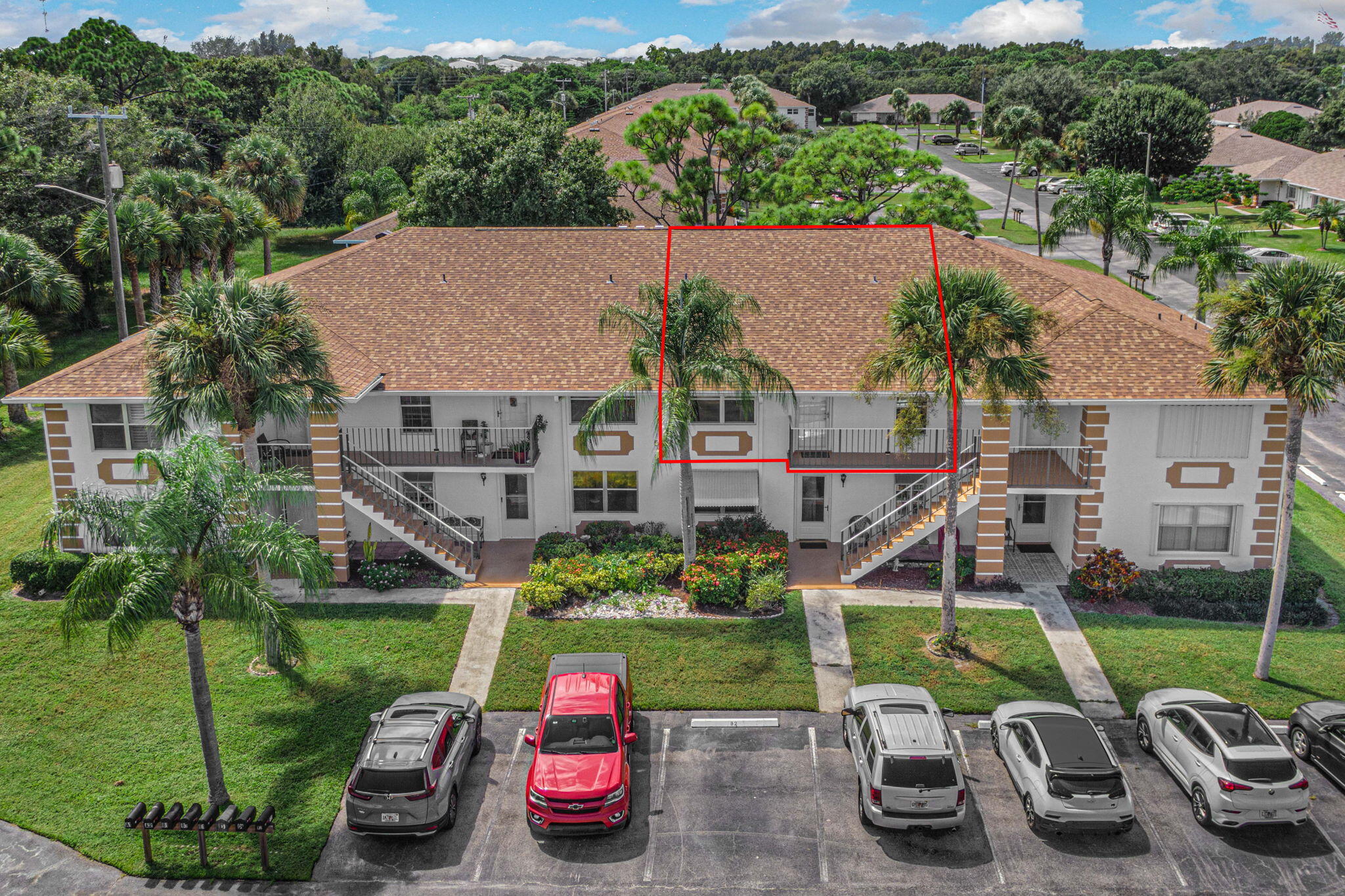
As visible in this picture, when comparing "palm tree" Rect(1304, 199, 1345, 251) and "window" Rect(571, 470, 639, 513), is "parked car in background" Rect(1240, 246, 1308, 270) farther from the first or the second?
"window" Rect(571, 470, 639, 513)

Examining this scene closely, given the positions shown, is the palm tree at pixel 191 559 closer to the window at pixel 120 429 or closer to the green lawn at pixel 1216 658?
the window at pixel 120 429

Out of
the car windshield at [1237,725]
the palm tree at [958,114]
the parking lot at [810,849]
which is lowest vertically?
the parking lot at [810,849]

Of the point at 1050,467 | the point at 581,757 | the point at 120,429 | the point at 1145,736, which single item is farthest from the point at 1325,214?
the point at 120,429

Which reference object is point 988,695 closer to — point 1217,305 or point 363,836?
point 1217,305

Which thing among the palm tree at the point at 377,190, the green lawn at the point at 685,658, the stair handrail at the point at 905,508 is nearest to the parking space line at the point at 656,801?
the green lawn at the point at 685,658

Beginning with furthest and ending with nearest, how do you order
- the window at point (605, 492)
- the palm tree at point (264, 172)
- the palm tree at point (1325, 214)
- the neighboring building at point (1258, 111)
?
the neighboring building at point (1258, 111) → the palm tree at point (1325, 214) → the palm tree at point (264, 172) → the window at point (605, 492)

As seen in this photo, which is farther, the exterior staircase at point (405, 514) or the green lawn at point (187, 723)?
the exterior staircase at point (405, 514)

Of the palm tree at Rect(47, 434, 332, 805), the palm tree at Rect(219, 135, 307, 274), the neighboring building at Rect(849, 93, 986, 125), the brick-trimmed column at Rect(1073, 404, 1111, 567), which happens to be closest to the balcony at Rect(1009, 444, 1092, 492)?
the brick-trimmed column at Rect(1073, 404, 1111, 567)
